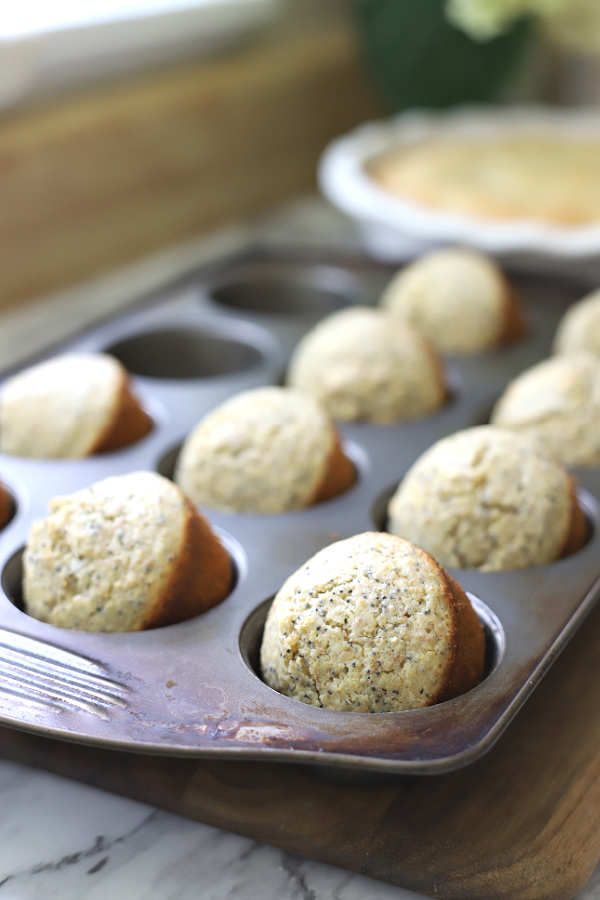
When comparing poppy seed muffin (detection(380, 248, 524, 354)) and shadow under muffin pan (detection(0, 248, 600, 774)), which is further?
poppy seed muffin (detection(380, 248, 524, 354))

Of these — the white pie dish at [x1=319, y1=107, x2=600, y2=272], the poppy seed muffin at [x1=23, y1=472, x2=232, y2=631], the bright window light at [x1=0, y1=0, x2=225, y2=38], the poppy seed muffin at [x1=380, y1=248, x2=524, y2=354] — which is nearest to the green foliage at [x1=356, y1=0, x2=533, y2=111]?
the white pie dish at [x1=319, y1=107, x2=600, y2=272]

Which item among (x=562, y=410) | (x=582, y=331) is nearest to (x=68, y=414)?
(x=562, y=410)

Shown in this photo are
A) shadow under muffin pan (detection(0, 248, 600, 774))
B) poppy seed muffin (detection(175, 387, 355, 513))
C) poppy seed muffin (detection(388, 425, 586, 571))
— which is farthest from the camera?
poppy seed muffin (detection(175, 387, 355, 513))

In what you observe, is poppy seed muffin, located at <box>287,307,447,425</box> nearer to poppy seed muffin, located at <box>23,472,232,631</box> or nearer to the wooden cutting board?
poppy seed muffin, located at <box>23,472,232,631</box>

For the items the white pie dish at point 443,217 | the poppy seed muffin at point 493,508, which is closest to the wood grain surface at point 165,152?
the white pie dish at point 443,217

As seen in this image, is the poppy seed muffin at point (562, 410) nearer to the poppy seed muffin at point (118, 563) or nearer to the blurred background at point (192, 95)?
the poppy seed muffin at point (118, 563)

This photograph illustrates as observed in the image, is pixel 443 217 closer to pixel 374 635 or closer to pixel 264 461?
pixel 264 461
